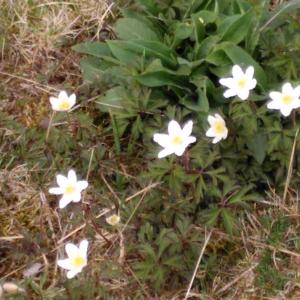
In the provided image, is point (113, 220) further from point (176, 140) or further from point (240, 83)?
point (240, 83)

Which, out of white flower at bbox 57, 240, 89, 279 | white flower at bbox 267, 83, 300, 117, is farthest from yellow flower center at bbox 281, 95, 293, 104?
white flower at bbox 57, 240, 89, 279

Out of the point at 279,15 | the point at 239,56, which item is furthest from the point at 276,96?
the point at 279,15

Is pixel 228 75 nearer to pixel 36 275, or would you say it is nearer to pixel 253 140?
pixel 253 140

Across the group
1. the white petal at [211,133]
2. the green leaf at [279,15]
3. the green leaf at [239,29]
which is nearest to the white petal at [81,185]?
the white petal at [211,133]

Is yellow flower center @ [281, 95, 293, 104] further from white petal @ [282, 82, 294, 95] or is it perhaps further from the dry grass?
the dry grass

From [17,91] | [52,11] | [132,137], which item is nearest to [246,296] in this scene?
[132,137]

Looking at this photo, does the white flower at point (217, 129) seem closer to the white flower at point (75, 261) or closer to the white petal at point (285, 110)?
the white petal at point (285, 110)
